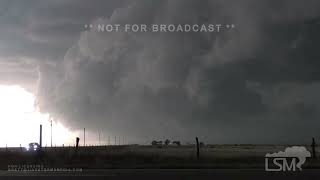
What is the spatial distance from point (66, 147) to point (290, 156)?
2727 centimetres

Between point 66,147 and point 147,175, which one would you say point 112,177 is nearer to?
point 147,175

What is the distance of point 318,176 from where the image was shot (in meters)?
21.5

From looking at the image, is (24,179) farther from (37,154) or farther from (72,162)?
(37,154)

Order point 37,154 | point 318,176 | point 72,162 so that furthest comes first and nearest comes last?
1. point 37,154
2. point 72,162
3. point 318,176

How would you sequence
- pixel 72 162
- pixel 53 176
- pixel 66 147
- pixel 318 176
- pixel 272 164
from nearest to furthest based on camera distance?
pixel 318 176 < pixel 53 176 < pixel 272 164 < pixel 72 162 < pixel 66 147

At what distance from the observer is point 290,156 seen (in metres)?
30.8

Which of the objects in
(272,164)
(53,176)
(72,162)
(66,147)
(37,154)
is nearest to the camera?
(53,176)

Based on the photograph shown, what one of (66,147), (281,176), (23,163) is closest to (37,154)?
(23,163)

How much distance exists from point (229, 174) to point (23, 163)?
53.0 ft

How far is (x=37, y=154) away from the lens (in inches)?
1499

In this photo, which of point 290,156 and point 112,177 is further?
point 290,156

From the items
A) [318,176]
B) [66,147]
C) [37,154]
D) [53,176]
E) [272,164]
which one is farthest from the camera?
[66,147]

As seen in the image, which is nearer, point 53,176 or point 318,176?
point 318,176

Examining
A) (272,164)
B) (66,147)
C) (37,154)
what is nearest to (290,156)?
(272,164)
